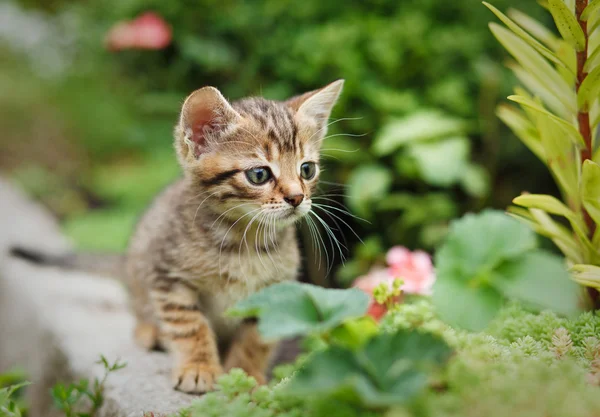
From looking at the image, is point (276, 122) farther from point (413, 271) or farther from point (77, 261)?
point (77, 261)

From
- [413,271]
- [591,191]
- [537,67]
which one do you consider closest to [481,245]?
[413,271]

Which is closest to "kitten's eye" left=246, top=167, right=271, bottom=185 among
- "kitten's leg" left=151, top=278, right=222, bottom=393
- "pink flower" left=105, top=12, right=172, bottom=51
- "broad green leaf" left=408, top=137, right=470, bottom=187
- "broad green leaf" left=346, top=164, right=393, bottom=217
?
"kitten's leg" left=151, top=278, right=222, bottom=393

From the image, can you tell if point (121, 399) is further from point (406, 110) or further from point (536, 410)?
point (406, 110)

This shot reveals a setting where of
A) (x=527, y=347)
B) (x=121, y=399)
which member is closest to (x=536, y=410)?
(x=527, y=347)

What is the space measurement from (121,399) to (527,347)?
1202mm

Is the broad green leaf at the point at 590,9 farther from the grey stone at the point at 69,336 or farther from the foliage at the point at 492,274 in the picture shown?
the grey stone at the point at 69,336

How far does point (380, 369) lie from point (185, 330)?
104 centimetres

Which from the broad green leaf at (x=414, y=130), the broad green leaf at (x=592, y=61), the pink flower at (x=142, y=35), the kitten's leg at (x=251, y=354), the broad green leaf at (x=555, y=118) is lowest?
the kitten's leg at (x=251, y=354)

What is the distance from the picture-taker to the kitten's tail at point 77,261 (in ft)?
9.61

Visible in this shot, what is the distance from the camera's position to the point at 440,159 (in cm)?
314

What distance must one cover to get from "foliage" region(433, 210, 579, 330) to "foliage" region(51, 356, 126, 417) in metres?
1.08

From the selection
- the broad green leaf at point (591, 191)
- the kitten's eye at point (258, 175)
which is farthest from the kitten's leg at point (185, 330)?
the broad green leaf at point (591, 191)

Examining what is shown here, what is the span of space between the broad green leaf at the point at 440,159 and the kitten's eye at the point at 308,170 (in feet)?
4.28

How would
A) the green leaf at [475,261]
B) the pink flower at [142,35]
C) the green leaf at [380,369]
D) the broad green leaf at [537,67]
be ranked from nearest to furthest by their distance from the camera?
the green leaf at [380,369] < the broad green leaf at [537,67] < the green leaf at [475,261] < the pink flower at [142,35]
